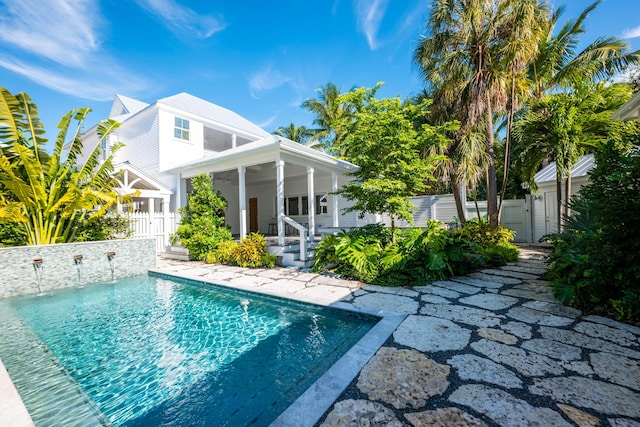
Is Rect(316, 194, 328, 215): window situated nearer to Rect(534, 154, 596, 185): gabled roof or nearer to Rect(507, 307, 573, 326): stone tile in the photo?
Rect(534, 154, 596, 185): gabled roof

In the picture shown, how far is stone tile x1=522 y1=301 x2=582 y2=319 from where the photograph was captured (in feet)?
12.5

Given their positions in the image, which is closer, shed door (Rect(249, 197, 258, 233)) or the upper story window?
the upper story window

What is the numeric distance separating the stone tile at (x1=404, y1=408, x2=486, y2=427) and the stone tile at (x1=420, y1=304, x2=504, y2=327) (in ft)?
6.42

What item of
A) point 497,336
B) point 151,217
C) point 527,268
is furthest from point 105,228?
point 527,268

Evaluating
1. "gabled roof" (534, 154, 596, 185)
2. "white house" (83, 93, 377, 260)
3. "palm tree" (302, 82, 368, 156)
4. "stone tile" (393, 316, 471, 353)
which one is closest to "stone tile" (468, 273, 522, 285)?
"stone tile" (393, 316, 471, 353)

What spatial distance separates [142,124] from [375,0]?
38.4 ft

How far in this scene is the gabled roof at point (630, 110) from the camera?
531cm

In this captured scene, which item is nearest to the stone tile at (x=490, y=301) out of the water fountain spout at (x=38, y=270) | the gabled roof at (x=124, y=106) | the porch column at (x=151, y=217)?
the water fountain spout at (x=38, y=270)

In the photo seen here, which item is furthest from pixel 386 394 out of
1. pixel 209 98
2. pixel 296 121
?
pixel 296 121

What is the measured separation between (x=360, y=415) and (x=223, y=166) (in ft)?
30.1

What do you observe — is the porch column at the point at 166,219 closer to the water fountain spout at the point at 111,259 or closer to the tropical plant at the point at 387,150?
the water fountain spout at the point at 111,259

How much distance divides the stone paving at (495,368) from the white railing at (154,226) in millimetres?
9514

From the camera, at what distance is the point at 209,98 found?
1739 centimetres

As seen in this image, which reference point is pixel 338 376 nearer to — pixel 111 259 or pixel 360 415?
pixel 360 415
